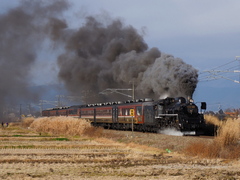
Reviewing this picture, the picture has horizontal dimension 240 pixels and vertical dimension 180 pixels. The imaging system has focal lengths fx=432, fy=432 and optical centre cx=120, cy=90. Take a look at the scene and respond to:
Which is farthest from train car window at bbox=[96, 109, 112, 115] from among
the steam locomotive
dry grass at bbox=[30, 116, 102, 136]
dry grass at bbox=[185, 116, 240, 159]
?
dry grass at bbox=[185, 116, 240, 159]

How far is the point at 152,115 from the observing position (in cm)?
3650

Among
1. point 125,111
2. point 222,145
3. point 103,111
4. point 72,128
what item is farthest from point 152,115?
point 222,145

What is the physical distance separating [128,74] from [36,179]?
46847 mm

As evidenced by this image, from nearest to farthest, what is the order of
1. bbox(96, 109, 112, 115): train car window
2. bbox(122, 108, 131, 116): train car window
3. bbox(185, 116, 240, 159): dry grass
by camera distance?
A: bbox(185, 116, 240, 159): dry grass < bbox(122, 108, 131, 116): train car window < bbox(96, 109, 112, 115): train car window

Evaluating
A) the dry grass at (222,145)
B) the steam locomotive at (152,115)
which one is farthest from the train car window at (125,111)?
the dry grass at (222,145)

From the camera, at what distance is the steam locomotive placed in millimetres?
31797

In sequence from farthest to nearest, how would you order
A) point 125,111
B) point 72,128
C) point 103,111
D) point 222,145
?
point 103,111 < point 125,111 < point 72,128 < point 222,145

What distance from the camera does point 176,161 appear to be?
17.0m

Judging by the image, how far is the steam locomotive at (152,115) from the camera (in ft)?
104

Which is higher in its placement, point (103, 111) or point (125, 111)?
point (103, 111)

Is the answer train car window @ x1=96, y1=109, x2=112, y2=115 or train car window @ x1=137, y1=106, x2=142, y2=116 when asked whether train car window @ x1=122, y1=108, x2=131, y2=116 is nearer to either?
train car window @ x1=137, y1=106, x2=142, y2=116

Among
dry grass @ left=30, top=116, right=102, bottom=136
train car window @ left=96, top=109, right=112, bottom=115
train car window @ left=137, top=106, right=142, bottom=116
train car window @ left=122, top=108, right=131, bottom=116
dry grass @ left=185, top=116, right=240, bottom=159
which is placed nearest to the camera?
dry grass @ left=185, top=116, right=240, bottom=159

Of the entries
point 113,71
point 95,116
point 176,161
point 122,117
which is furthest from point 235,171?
point 113,71

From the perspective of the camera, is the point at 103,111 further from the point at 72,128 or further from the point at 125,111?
the point at 72,128
